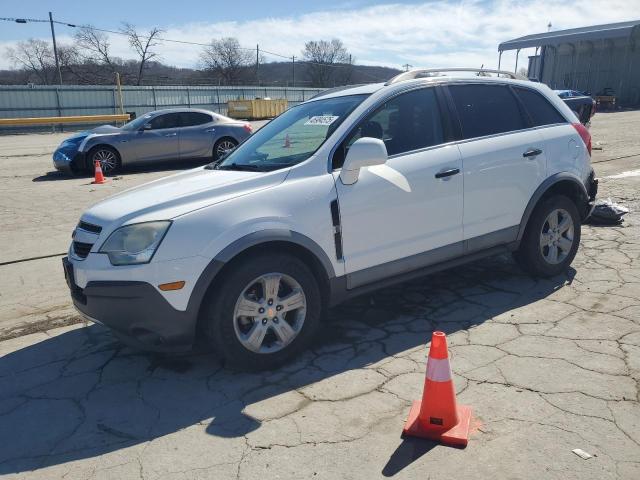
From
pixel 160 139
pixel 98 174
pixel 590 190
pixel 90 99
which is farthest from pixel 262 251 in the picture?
pixel 90 99

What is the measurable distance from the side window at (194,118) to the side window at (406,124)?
398 inches

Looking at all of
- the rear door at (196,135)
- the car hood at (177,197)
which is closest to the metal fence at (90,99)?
the rear door at (196,135)

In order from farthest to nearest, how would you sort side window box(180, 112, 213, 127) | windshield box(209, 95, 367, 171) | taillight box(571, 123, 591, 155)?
1. side window box(180, 112, 213, 127)
2. taillight box(571, 123, 591, 155)
3. windshield box(209, 95, 367, 171)

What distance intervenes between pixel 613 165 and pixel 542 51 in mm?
43749

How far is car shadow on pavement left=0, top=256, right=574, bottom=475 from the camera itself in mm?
2945

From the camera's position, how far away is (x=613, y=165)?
1196 cm

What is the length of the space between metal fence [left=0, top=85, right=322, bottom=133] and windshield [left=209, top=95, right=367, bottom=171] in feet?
80.2

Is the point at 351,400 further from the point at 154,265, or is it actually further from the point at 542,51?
the point at 542,51

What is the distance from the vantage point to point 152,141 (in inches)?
505

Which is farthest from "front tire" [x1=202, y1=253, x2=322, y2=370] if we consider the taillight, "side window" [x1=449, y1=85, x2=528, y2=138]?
the taillight

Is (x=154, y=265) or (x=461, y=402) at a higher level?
(x=154, y=265)

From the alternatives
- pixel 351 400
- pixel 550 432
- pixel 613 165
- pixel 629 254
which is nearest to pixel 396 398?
pixel 351 400

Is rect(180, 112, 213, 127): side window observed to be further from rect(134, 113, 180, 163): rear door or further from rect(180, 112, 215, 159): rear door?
rect(134, 113, 180, 163): rear door

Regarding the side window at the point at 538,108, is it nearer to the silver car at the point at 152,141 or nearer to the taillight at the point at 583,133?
the taillight at the point at 583,133
